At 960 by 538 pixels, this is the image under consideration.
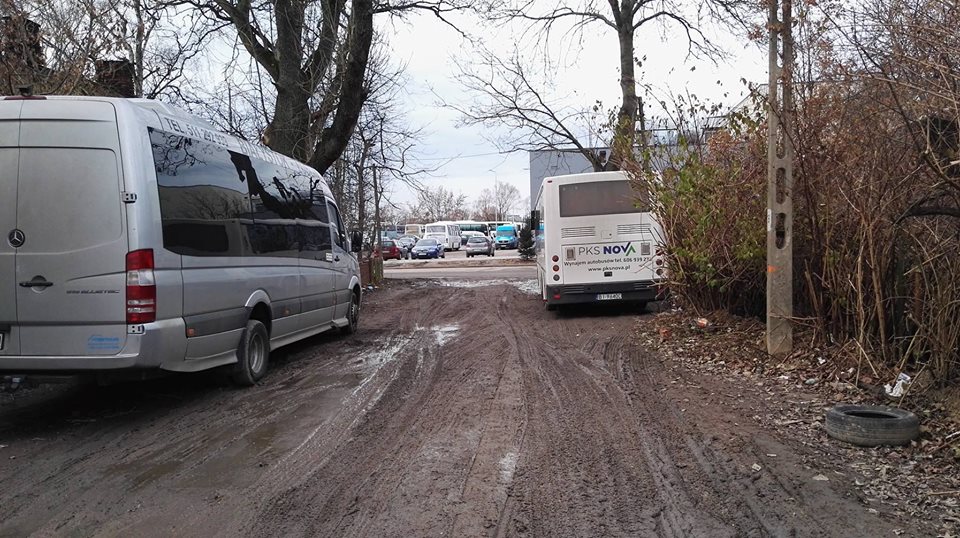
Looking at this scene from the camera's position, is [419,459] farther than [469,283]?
No

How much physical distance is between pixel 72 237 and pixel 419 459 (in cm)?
335

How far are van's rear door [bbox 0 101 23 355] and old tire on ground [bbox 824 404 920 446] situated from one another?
6540 millimetres

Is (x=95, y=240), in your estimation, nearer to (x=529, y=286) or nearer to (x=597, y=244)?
(x=597, y=244)

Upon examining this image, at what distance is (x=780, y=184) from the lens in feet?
26.0

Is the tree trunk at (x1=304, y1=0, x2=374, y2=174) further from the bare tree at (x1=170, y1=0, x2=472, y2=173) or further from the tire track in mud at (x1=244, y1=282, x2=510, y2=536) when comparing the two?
the tire track in mud at (x1=244, y1=282, x2=510, y2=536)

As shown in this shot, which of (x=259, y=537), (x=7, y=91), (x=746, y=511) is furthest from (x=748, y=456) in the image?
(x=7, y=91)

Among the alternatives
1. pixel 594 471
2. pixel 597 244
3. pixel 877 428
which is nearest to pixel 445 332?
pixel 597 244

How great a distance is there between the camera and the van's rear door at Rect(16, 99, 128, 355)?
581 centimetres

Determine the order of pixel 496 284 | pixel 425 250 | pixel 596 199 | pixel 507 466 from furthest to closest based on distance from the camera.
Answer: pixel 425 250, pixel 496 284, pixel 596 199, pixel 507 466

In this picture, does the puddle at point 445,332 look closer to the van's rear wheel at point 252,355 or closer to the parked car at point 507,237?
the van's rear wheel at point 252,355

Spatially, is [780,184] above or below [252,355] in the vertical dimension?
above

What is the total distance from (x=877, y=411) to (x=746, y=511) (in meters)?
2.03

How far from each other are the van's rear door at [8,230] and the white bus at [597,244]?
29.5 feet

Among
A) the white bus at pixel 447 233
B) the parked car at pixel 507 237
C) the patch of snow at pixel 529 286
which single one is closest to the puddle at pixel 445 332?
the patch of snow at pixel 529 286
